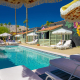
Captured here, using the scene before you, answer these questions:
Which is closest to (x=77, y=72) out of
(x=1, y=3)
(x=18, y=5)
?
(x=18, y=5)

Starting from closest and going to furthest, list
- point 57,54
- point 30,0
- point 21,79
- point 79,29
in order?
point 21,79
point 30,0
point 57,54
point 79,29

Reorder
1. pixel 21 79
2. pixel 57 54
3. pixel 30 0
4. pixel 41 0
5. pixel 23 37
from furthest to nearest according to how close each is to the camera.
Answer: pixel 23 37
pixel 57 54
pixel 30 0
pixel 41 0
pixel 21 79

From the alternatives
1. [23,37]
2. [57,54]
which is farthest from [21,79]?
[23,37]

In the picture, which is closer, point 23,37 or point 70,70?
point 70,70

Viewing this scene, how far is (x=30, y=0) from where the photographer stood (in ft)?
10.8

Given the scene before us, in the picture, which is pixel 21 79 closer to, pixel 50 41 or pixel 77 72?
pixel 77 72

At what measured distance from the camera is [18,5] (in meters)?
3.51

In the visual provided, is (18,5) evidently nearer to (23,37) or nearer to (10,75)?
(10,75)

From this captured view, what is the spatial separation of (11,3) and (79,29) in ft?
32.8

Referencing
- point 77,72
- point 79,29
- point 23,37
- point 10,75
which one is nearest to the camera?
point 10,75

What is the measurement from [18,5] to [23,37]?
2259 centimetres

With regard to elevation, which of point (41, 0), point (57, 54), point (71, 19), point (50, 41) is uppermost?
point (41, 0)

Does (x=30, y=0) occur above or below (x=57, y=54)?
above

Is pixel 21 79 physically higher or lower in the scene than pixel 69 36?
lower
